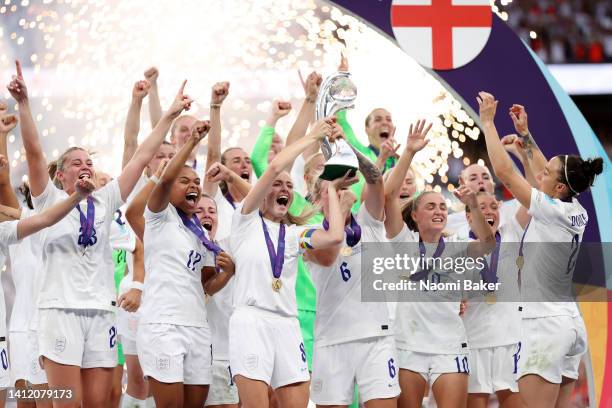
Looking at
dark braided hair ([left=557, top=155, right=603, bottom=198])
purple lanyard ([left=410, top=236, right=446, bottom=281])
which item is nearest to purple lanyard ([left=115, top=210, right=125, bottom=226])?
purple lanyard ([left=410, top=236, right=446, bottom=281])

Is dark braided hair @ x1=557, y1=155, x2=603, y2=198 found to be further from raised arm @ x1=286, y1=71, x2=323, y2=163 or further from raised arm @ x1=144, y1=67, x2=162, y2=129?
raised arm @ x1=144, y1=67, x2=162, y2=129

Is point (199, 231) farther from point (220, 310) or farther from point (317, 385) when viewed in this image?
point (317, 385)

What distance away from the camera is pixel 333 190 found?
18.8 ft

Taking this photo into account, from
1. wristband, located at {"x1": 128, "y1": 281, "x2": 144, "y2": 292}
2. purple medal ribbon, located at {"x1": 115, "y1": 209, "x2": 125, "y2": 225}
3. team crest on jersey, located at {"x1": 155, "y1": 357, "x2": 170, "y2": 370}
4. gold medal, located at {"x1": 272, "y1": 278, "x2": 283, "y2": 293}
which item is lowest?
team crest on jersey, located at {"x1": 155, "y1": 357, "x2": 170, "y2": 370}

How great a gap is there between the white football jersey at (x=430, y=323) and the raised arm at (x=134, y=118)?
182 cm

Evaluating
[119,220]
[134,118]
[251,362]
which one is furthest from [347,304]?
[119,220]

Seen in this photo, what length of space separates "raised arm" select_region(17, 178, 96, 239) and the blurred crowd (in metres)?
13.7

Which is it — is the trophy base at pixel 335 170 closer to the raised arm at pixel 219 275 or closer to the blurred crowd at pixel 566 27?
the raised arm at pixel 219 275

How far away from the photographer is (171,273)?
19.0 ft

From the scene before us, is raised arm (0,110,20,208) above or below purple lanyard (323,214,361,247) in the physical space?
above

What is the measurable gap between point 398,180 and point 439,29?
189 centimetres

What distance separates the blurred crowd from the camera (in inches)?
732

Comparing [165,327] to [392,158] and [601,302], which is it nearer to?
[392,158]

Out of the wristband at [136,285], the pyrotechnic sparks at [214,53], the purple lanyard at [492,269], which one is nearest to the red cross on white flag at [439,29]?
the pyrotechnic sparks at [214,53]
